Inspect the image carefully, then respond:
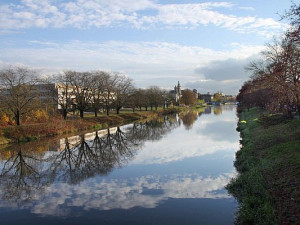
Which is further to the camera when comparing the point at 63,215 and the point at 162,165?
the point at 162,165

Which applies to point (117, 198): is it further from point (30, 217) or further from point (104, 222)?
point (30, 217)

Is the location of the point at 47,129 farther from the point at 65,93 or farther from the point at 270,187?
the point at 270,187

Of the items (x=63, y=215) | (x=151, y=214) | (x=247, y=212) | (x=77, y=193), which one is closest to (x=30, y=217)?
(x=63, y=215)

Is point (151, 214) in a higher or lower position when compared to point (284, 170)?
lower

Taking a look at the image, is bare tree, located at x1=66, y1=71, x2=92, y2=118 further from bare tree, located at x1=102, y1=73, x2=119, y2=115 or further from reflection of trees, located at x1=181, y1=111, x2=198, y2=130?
reflection of trees, located at x1=181, y1=111, x2=198, y2=130

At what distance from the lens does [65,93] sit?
44062 millimetres

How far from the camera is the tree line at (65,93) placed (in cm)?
3114

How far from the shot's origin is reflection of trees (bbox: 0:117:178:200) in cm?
1418

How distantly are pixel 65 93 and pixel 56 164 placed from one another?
1068 inches

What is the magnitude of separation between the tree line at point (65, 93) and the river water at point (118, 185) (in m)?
9.17

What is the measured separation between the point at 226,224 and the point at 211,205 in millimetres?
1760

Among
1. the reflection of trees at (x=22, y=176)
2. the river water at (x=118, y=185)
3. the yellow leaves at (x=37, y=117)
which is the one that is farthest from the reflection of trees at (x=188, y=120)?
the reflection of trees at (x=22, y=176)

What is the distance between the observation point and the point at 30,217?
988 cm

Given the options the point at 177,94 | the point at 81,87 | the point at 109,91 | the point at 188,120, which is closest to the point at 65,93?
the point at 81,87
